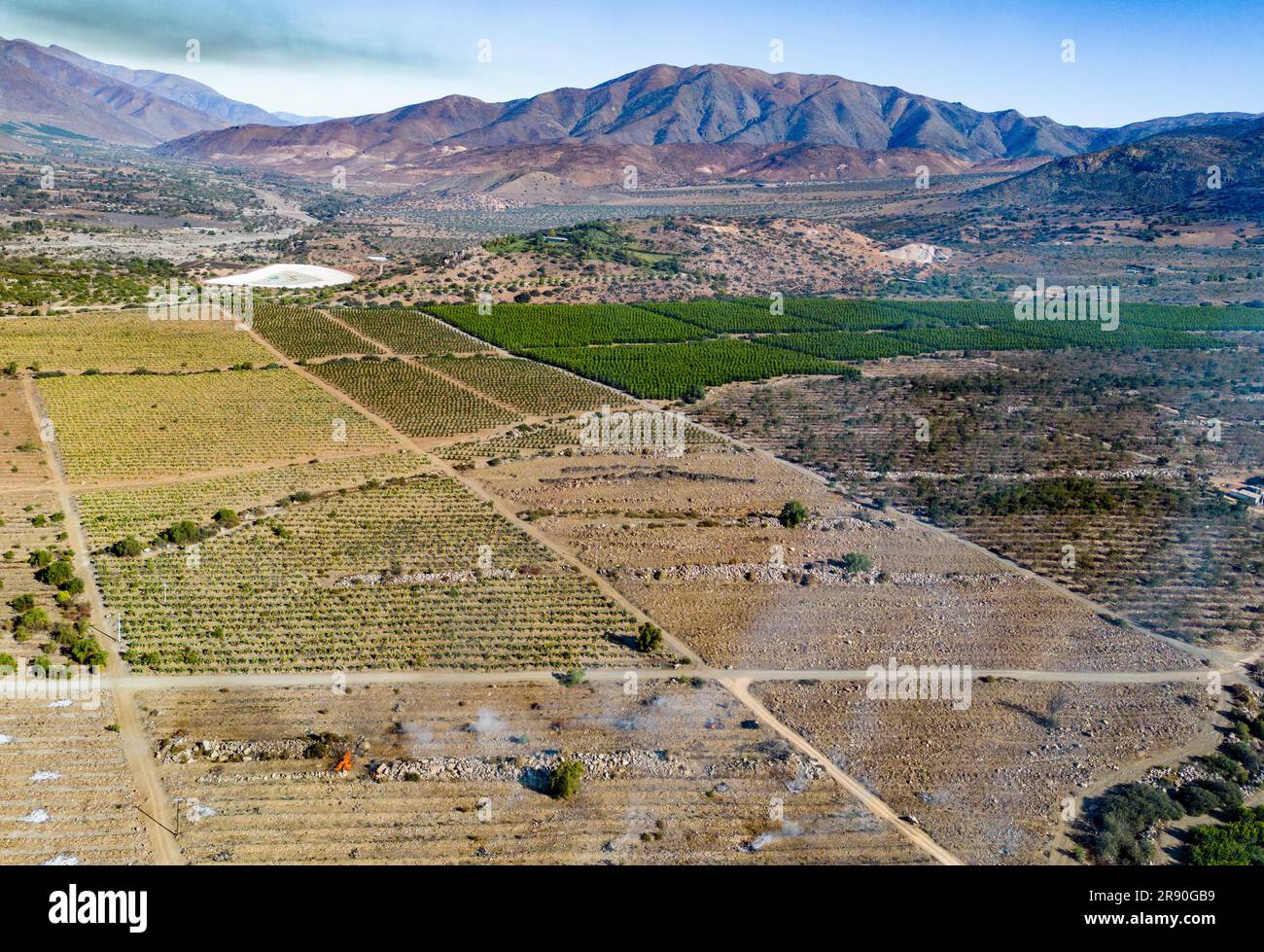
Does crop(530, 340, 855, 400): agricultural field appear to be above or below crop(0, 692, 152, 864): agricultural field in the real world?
above

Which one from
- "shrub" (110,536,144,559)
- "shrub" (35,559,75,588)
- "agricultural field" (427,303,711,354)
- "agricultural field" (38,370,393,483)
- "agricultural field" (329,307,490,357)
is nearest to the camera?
"shrub" (35,559,75,588)

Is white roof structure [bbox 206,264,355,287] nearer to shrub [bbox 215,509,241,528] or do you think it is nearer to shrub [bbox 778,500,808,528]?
shrub [bbox 215,509,241,528]

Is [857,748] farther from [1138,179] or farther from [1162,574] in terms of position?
[1138,179]

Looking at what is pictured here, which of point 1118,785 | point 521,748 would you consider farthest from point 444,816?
point 1118,785

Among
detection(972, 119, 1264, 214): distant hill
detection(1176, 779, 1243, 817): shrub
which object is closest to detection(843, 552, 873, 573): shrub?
detection(1176, 779, 1243, 817): shrub

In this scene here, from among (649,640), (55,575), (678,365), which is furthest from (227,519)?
(678,365)

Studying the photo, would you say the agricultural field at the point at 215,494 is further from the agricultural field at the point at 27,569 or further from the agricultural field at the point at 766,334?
the agricultural field at the point at 766,334
